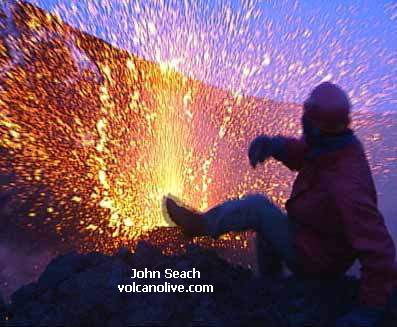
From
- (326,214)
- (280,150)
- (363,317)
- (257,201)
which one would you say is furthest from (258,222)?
(363,317)

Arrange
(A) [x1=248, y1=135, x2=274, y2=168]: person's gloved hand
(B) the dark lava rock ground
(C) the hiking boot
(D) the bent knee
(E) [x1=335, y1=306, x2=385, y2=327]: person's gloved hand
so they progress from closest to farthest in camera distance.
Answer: (E) [x1=335, y1=306, x2=385, y2=327]: person's gloved hand < (B) the dark lava rock ground < (A) [x1=248, y1=135, x2=274, y2=168]: person's gloved hand < (D) the bent knee < (C) the hiking boot

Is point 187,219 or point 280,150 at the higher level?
point 280,150

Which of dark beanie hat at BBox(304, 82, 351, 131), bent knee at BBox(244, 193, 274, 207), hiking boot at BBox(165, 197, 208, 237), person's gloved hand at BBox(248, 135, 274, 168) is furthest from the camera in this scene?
hiking boot at BBox(165, 197, 208, 237)

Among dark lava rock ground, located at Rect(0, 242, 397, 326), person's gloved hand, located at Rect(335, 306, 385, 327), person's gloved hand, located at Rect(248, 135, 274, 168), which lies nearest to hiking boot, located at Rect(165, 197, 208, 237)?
dark lava rock ground, located at Rect(0, 242, 397, 326)

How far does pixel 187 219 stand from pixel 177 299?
1012 mm

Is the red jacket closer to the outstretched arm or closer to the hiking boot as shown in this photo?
the outstretched arm

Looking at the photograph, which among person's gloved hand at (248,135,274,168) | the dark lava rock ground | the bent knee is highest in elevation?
person's gloved hand at (248,135,274,168)

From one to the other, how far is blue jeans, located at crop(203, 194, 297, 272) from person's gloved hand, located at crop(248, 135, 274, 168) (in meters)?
0.36

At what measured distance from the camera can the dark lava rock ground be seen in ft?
7.30

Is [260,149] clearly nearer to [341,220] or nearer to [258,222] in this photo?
[258,222]

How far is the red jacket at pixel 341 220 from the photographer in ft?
6.69

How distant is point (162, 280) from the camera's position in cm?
251

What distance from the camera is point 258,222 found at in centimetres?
300

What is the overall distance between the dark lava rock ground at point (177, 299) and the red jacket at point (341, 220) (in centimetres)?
17
